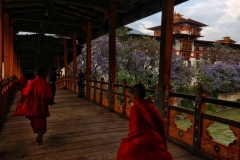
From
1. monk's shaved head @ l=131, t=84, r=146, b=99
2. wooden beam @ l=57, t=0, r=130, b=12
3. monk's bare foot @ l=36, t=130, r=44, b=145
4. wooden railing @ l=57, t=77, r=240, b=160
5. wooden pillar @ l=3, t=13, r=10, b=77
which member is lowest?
monk's bare foot @ l=36, t=130, r=44, b=145

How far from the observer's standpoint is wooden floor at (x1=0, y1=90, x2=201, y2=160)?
144 inches

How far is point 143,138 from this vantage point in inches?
96.5

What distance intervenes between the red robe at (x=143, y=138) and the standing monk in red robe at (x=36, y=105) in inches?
86.7

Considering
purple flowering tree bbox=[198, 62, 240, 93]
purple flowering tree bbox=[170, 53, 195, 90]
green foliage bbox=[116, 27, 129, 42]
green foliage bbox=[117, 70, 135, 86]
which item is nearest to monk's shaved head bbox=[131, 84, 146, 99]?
green foliage bbox=[117, 70, 135, 86]

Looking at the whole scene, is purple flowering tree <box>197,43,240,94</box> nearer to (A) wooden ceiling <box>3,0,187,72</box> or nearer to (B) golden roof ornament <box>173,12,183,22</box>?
(A) wooden ceiling <box>3,0,187,72</box>

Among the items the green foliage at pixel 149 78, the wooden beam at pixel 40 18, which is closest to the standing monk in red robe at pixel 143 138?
the wooden beam at pixel 40 18

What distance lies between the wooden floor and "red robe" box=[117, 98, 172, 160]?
1206 millimetres

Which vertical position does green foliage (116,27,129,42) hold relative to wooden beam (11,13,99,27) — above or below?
above

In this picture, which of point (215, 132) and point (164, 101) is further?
point (215, 132)

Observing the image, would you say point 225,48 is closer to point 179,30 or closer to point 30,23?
point 179,30

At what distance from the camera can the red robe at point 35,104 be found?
4082 mm

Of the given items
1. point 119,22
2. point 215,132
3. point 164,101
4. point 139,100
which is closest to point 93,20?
point 119,22

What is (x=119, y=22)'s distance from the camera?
9289mm

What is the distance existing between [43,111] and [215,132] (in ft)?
58.1
